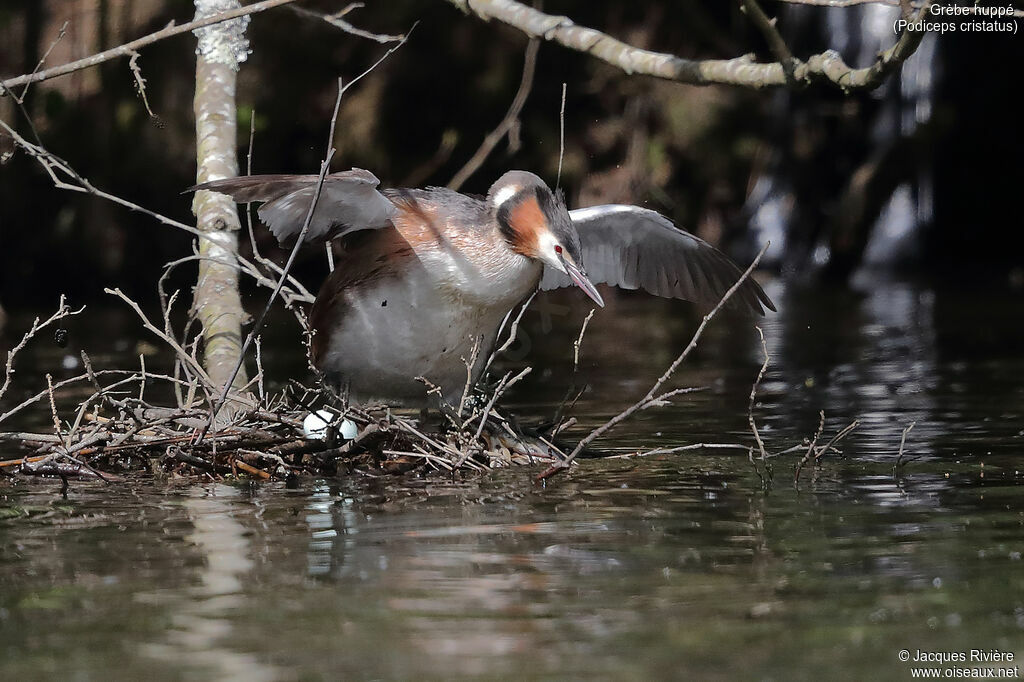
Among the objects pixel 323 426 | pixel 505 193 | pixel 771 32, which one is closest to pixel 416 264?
pixel 505 193

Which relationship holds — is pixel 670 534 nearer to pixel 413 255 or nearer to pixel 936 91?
pixel 413 255

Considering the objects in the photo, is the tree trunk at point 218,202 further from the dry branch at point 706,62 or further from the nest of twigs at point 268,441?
the dry branch at point 706,62

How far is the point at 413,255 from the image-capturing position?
641cm

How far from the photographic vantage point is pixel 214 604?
391cm

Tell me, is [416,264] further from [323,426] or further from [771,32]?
[771,32]

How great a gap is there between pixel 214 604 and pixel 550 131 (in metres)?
13.5

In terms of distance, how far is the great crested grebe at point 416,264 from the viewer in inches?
244

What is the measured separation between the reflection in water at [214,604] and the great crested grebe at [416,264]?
1268 mm

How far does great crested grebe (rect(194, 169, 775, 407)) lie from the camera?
20.3ft

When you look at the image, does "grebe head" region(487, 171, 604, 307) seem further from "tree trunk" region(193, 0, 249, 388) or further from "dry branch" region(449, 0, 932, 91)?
"tree trunk" region(193, 0, 249, 388)

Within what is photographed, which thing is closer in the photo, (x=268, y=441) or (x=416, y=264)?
(x=268, y=441)

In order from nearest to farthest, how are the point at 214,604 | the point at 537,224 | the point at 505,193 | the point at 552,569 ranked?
the point at 214,604
the point at 552,569
the point at 537,224
the point at 505,193

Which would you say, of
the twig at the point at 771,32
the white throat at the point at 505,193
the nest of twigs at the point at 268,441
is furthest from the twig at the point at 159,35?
the twig at the point at 771,32

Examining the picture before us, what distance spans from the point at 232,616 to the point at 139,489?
218 centimetres
